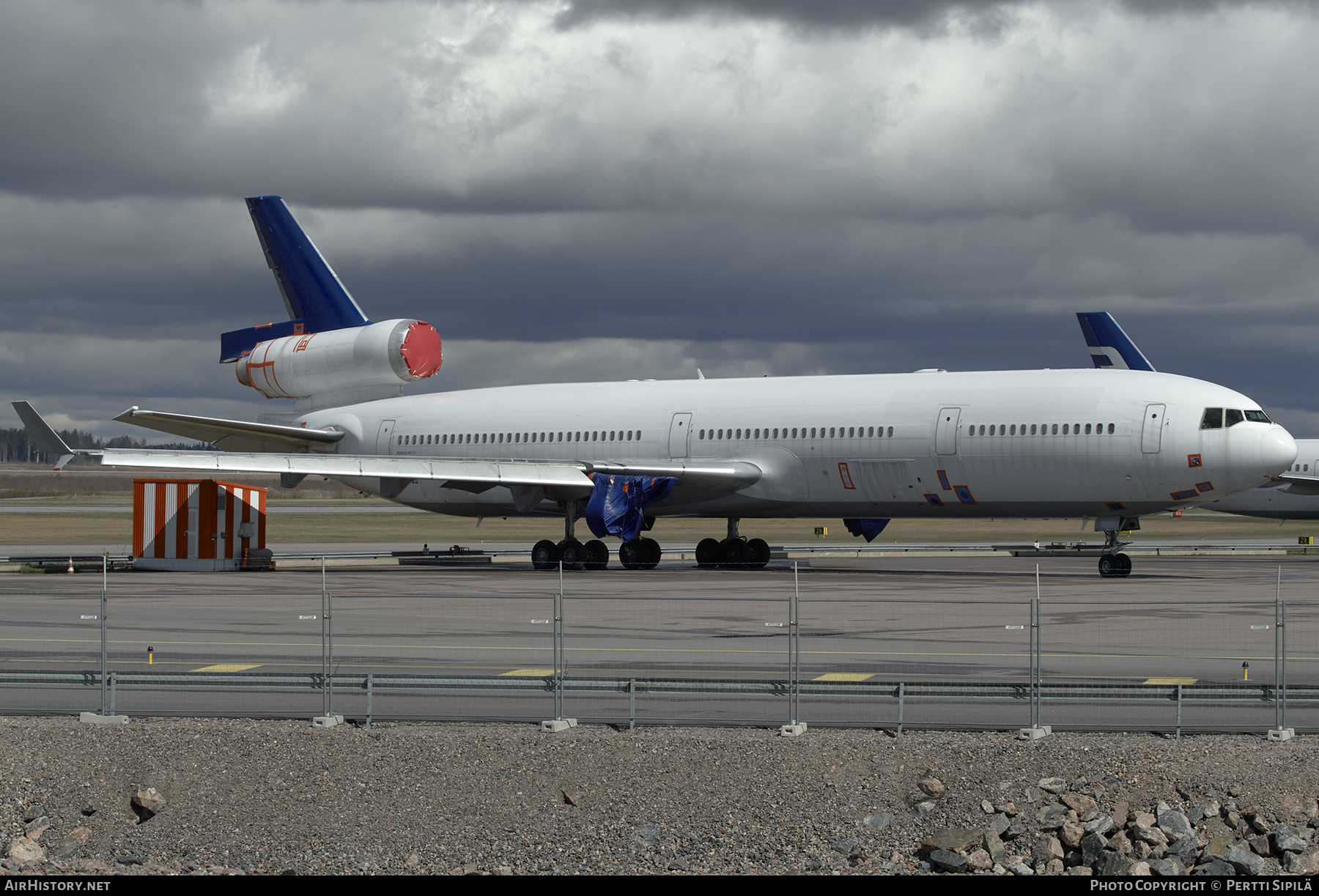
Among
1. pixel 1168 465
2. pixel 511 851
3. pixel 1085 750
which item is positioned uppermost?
pixel 1168 465

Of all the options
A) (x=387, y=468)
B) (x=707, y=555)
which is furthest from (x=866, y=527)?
(x=387, y=468)

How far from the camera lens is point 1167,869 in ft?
39.0

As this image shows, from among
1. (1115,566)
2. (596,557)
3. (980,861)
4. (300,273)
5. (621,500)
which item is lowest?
(980,861)

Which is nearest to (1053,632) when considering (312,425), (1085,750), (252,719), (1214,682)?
(1214,682)

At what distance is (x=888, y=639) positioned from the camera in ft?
66.4

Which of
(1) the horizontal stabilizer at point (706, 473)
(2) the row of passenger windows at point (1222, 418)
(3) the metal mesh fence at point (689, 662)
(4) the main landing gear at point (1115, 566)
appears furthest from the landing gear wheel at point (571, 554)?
(2) the row of passenger windows at point (1222, 418)

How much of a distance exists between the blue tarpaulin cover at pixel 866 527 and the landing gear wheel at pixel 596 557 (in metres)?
7.16

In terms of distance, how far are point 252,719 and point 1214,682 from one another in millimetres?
10961

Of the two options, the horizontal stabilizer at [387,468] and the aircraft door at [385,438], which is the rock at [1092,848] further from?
the aircraft door at [385,438]

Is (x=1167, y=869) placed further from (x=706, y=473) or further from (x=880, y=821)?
(x=706, y=473)

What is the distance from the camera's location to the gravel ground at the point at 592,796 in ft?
41.7

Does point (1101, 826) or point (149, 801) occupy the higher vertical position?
point (1101, 826)

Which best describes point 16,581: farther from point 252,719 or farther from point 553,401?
point 252,719

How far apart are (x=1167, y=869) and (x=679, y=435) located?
29.3m
